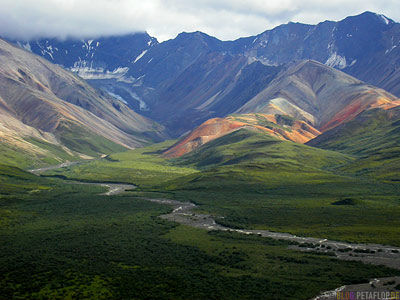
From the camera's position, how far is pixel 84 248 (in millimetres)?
114250

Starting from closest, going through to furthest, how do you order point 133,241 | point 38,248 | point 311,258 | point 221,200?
1. point 311,258
2. point 38,248
3. point 133,241
4. point 221,200

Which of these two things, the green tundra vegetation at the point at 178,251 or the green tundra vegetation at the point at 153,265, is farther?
the green tundra vegetation at the point at 178,251

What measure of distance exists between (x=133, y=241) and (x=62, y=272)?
28.8 m

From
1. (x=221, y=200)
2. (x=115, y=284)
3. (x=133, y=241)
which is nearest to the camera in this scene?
(x=115, y=284)

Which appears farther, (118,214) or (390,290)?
(118,214)

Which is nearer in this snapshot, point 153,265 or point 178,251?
point 153,265

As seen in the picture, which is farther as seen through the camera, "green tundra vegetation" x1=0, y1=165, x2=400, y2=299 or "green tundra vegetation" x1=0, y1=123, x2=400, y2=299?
"green tundra vegetation" x1=0, y1=123, x2=400, y2=299

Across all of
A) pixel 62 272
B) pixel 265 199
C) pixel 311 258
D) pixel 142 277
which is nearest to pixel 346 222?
pixel 311 258

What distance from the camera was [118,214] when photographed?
163625 millimetres

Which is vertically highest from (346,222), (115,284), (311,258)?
(346,222)

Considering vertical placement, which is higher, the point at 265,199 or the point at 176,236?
the point at 265,199

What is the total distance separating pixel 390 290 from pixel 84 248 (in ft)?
215

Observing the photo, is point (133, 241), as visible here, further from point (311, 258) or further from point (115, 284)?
point (311, 258)

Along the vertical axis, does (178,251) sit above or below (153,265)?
above
